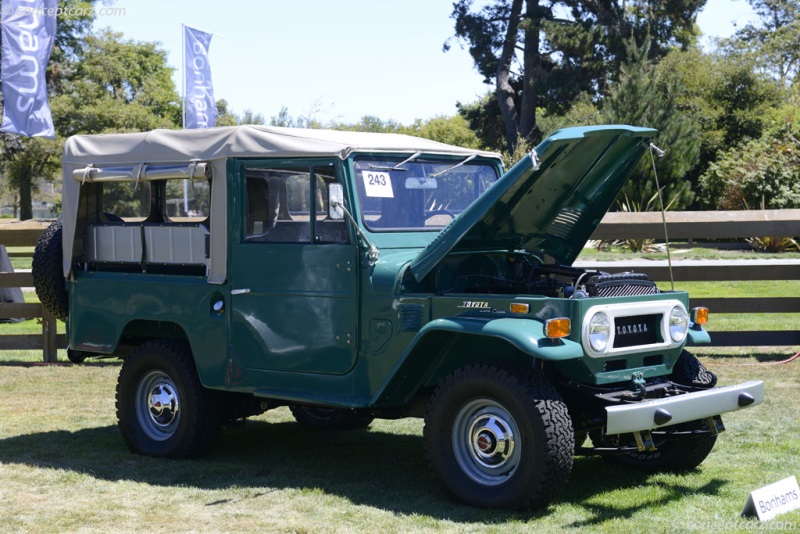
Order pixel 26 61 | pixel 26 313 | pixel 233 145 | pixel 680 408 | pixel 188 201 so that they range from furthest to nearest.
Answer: pixel 26 61, pixel 26 313, pixel 188 201, pixel 233 145, pixel 680 408

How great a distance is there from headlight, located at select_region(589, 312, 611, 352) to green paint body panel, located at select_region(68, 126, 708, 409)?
0.08 metres

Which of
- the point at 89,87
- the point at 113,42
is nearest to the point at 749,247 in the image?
the point at 89,87

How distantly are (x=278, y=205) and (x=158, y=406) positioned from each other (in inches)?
68.7

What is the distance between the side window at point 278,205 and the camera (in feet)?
21.4

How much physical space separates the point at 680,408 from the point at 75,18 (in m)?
46.2

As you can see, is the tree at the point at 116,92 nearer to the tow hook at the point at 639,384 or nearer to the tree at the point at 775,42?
the tree at the point at 775,42

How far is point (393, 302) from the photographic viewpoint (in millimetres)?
6098

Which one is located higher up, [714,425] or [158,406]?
[714,425]

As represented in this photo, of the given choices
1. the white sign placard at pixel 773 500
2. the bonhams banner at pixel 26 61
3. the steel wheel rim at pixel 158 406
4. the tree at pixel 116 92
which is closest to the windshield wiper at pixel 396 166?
the steel wheel rim at pixel 158 406

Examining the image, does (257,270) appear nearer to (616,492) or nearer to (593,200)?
(593,200)

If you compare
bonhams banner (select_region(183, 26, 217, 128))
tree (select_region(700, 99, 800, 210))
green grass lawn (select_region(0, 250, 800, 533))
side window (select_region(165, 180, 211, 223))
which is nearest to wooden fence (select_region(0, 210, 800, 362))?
green grass lawn (select_region(0, 250, 800, 533))

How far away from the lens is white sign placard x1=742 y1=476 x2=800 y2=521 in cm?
531

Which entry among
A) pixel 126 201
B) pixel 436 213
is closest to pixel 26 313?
pixel 126 201

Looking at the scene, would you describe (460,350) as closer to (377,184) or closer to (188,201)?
(377,184)
